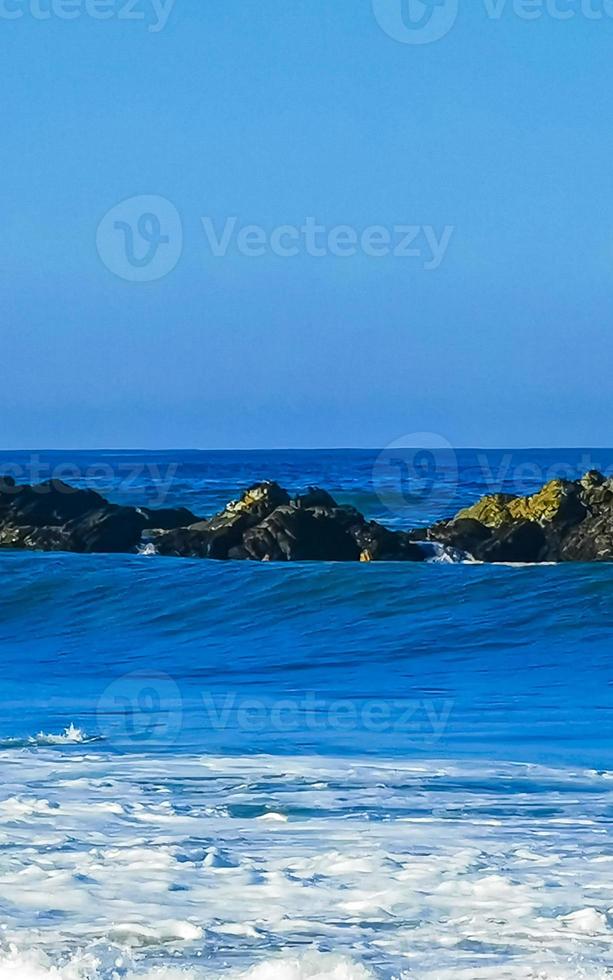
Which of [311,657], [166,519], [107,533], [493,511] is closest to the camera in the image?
[311,657]

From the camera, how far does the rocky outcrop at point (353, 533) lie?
21.6 metres

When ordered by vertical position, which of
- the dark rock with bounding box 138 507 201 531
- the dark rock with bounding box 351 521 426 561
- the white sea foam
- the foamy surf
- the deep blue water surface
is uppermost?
the dark rock with bounding box 138 507 201 531

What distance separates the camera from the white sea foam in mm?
5133

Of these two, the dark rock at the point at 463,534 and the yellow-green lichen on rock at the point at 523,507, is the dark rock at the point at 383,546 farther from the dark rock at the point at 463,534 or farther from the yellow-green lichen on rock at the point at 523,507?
the yellow-green lichen on rock at the point at 523,507

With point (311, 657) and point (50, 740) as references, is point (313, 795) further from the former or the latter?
point (311, 657)

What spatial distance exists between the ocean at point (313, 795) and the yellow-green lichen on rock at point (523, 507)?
4100mm

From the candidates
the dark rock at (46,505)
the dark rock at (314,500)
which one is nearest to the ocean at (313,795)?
the dark rock at (314,500)

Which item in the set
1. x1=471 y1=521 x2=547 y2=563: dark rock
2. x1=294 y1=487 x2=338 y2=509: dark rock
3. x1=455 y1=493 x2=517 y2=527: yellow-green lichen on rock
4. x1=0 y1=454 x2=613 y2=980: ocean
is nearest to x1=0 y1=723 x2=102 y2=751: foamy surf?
x1=0 y1=454 x2=613 y2=980: ocean

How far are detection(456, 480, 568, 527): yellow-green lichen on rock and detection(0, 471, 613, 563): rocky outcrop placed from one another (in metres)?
0.02

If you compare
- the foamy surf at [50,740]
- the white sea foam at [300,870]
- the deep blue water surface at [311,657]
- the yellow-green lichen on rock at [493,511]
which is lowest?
the white sea foam at [300,870]

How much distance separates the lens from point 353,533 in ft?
73.4

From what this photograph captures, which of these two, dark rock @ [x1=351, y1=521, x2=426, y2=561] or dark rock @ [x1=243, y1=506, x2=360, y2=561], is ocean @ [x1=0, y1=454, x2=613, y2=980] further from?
dark rock @ [x1=243, y1=506, x2=360, y2=561]

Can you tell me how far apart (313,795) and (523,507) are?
15512 millimetres

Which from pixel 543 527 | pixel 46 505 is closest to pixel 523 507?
pixel 543 527
